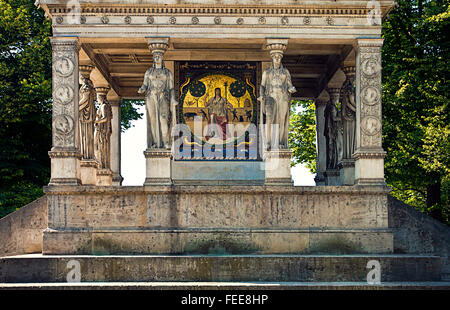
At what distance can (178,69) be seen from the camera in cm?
2397

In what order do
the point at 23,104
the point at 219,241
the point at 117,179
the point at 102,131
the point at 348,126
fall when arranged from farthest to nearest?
the point at 23,104 < the point at 117,179 < the point at 102,131 < the point at 348,126 < the point at 219,241

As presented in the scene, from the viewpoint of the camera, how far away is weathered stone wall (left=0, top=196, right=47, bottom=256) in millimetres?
20984

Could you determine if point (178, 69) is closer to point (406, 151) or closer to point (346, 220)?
point (346, 220)

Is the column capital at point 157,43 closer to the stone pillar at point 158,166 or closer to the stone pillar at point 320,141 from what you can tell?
the stone pillar at point 158,166

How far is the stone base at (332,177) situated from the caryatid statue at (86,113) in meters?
7.73

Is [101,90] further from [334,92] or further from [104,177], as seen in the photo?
[334,92]

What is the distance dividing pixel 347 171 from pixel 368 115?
3123 mm

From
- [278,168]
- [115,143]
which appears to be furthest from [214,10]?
[115,143]

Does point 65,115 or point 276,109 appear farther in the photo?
point 276,109

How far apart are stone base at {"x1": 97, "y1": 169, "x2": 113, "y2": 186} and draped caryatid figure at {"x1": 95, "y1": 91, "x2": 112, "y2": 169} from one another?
172 mm

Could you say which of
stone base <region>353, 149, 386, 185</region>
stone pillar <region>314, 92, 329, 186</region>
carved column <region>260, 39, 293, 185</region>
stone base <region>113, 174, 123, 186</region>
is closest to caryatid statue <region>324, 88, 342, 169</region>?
stone pillar <region>314, 92, 329, 186</region>

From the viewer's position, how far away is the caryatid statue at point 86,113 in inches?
902

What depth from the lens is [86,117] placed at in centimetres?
2323
